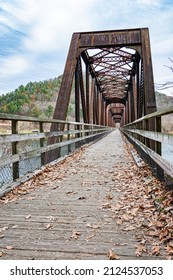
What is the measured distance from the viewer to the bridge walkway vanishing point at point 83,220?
6.67 feet

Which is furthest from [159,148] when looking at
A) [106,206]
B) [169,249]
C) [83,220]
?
[169,249]

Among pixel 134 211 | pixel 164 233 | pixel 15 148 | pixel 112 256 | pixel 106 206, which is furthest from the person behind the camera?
pixel 15 148

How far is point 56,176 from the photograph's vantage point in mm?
4707

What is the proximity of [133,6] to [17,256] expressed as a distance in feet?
16.6

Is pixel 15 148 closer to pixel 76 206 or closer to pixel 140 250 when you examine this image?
pixel 76 206

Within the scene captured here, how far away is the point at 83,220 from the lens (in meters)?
2.66

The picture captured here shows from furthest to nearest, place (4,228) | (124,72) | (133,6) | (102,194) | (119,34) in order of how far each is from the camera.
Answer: (124,72) < (119,34) < (133,6) < (102,194) < (4,228)

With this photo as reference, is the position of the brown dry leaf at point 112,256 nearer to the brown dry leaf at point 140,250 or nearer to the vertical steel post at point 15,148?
the brown dry leaf at point 140,250

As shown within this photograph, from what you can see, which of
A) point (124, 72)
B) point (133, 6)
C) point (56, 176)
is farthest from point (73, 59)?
point (124, 72)

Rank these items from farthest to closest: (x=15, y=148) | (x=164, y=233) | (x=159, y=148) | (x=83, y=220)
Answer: (x=15, y=148), (x=159, y=148), (x=83, y=220), (x=164, y=233)

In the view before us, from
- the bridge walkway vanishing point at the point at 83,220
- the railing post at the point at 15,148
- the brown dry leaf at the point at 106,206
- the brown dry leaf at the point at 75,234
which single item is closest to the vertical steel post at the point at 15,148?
the railing post at the point at 15,148

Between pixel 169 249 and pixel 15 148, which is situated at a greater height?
pixel 15 148
